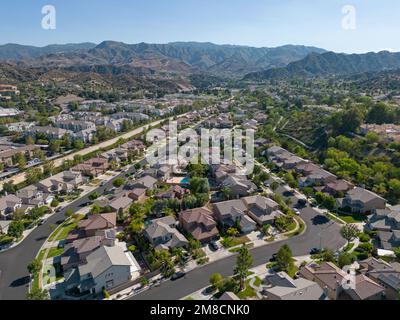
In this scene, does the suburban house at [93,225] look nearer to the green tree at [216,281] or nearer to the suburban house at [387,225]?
the green tree at [216,281]

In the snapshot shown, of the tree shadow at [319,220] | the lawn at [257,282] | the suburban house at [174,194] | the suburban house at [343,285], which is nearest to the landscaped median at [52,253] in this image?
the suburban house at [174,194]

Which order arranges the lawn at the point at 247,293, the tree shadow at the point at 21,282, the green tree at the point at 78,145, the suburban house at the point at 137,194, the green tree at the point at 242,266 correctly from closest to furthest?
the lawn at the point at 247,293
the green tree at the point at 242,266
the tree shadow at the point at 21,282
the suburban house at the point at 137,194
the green tree at the point at 78,145

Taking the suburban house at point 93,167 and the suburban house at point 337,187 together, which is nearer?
the suburban house at point 337,187

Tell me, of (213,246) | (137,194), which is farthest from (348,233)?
(137,194)

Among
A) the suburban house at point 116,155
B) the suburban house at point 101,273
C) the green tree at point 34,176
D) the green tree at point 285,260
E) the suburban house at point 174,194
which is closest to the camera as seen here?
the suburban house at point 101,273

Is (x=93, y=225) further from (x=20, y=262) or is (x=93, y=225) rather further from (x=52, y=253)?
(x=20, y=262)
